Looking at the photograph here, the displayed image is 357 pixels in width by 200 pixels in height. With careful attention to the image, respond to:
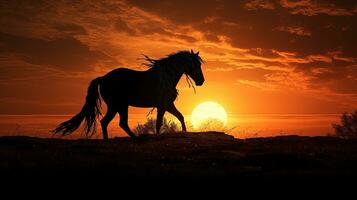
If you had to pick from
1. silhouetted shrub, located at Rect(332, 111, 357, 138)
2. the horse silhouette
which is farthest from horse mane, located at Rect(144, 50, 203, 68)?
silhouetted shrub, located at Rect(332, 111, 357, 138)

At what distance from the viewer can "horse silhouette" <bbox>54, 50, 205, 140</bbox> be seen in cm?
1566

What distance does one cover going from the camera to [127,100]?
15852 millimetres

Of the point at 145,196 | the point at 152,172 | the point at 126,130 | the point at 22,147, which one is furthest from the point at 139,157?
the point at 126,130

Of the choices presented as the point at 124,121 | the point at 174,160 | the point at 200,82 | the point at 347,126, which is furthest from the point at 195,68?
the point at 347,126

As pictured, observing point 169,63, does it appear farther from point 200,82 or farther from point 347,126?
point 347,126

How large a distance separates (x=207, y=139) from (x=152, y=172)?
6.45 metres

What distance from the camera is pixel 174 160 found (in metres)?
9.62

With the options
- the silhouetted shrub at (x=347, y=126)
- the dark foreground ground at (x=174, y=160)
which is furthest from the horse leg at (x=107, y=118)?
the silhouetted shrub at (x=347, y=126)

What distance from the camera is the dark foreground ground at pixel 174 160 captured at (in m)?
7.81

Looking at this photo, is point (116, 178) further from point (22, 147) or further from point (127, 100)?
point (127, 100)

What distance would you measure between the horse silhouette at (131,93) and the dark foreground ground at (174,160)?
2299 millimetres

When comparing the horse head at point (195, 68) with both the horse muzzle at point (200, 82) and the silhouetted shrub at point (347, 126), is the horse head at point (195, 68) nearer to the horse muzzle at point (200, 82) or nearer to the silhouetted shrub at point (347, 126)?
the horse muzzle at point (200, 82)

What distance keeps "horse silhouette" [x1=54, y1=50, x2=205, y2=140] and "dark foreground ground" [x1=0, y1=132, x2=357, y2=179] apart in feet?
7.54

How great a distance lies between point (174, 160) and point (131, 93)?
666 centimetres
